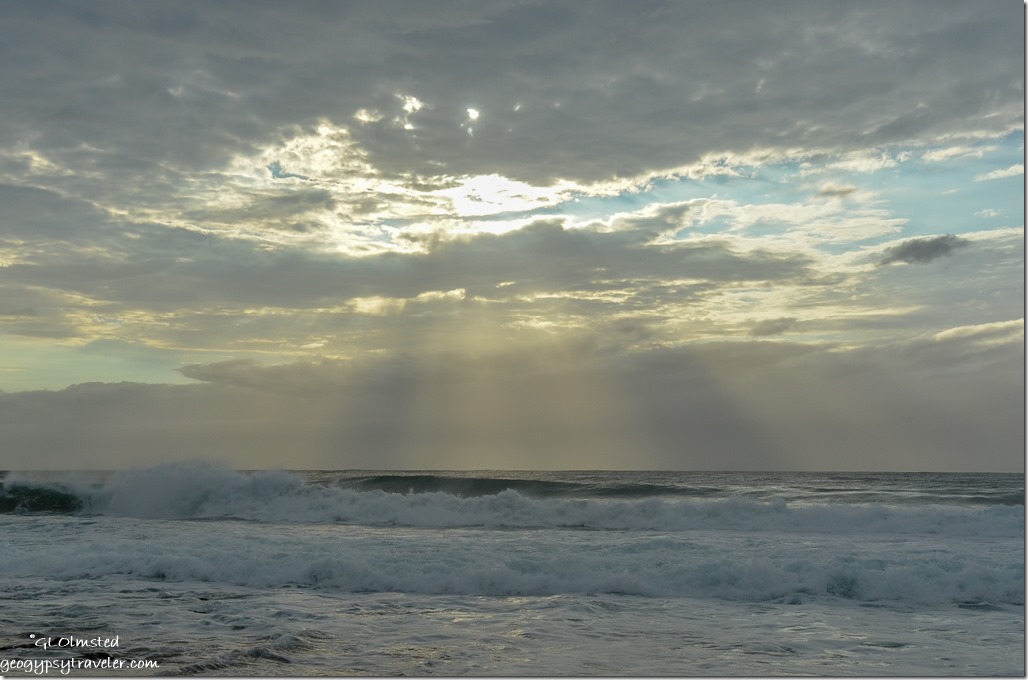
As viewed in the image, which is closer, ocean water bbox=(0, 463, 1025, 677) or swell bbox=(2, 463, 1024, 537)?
ocean water bbox=(0, 463, 1025, 677)

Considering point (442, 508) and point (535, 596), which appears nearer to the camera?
point (535, 596)

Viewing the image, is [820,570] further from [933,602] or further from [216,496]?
[216,496]

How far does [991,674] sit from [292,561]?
13033 mm

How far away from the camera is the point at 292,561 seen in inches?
640

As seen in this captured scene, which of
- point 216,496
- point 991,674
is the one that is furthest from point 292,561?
point 216,496

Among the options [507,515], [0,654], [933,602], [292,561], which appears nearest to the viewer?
[0,654]

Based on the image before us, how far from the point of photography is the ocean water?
9.70 metres

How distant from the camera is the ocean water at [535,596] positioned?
31.8ft

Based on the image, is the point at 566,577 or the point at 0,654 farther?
the point at 566,577

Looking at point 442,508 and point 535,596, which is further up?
point 535,596

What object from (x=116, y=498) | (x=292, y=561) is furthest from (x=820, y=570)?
(x=116, y=498)

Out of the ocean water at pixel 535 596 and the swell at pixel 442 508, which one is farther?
the swell at pixel 442 508

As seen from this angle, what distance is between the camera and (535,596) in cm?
1430

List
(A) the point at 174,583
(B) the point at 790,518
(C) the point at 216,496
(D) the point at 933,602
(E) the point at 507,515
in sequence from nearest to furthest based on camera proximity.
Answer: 1. (D) the point at 933,602
2. (A) the point at 174,583
3. (B) the point at 790,518
4. (E) the point at 507,515
5. (C) the point at 216,496
